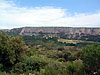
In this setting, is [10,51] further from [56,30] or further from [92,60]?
[56,30]

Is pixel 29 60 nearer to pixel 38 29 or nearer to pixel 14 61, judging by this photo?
pixel 14 61

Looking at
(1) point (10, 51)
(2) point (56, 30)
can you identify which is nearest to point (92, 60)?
(1) point (10, 51)

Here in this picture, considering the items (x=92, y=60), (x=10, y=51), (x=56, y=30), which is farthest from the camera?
(x=56, y=30)

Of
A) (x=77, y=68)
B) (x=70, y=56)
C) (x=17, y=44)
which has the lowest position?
(x=70, y=56)

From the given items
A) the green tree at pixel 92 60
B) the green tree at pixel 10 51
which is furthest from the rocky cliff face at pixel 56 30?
the green tree at pixel 92 60

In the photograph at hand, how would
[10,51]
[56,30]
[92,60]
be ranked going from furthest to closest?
1. [56,30]
2. [10,51]
3. [92,60]

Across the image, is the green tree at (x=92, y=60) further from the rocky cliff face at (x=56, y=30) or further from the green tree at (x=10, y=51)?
the rocky cliff face at (x=56, y=30)

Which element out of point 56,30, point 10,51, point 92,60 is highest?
point 92,60

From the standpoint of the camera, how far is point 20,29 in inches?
5069

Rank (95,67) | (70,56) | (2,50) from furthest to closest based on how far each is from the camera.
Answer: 1. (70,56)
2. (2,50)
3. (95,67)

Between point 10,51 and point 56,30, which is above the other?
point 10,51

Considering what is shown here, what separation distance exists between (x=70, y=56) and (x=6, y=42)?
17.1 m

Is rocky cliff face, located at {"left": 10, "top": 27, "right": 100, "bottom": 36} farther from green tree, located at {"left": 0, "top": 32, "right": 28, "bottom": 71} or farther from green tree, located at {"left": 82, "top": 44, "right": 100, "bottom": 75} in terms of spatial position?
green tree, located at {"left": 82, "top": 44, "right": 100, "bottom": 75}

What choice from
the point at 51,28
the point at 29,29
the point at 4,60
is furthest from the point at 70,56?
the point at 29,29
